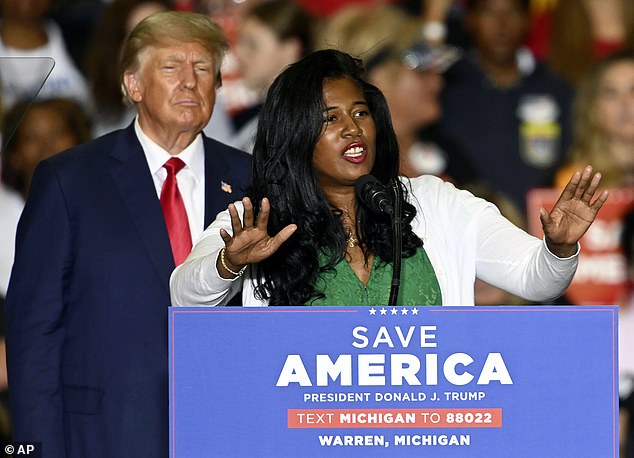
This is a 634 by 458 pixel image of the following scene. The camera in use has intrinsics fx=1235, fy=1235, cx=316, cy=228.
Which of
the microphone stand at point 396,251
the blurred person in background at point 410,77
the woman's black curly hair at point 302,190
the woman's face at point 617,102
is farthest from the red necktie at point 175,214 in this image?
the woman's face at point 617,102

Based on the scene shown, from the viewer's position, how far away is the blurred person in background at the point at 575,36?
580 cm

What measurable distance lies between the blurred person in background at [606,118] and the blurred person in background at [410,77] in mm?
572

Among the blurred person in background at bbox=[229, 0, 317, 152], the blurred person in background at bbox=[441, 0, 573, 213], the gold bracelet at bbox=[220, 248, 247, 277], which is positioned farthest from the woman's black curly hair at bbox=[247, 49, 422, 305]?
the blurred person in background at bbox=[441, 0, 573, 213]

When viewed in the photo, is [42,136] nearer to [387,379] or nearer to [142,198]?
[142,198]

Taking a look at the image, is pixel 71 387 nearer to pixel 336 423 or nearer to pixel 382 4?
pixel 336 423

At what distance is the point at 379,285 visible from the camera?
8.97 ft

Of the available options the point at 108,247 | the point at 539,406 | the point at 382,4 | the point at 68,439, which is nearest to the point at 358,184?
the point at 539,406

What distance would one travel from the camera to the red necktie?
10.7ft

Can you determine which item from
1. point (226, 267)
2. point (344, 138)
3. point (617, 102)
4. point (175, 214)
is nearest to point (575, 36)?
point (617, 102)

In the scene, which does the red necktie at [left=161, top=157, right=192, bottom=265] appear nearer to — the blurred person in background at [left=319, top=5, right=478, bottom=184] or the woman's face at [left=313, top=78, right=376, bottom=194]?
the woman's face at [left=313, top=78, right=376, bottom=194]

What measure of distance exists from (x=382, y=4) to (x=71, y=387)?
300cm

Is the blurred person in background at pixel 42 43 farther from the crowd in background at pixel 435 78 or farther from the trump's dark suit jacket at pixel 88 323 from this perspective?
the trump's dark suit jacket at pixel 88 323

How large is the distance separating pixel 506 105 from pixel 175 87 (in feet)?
9.02

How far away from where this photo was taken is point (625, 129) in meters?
5.82
